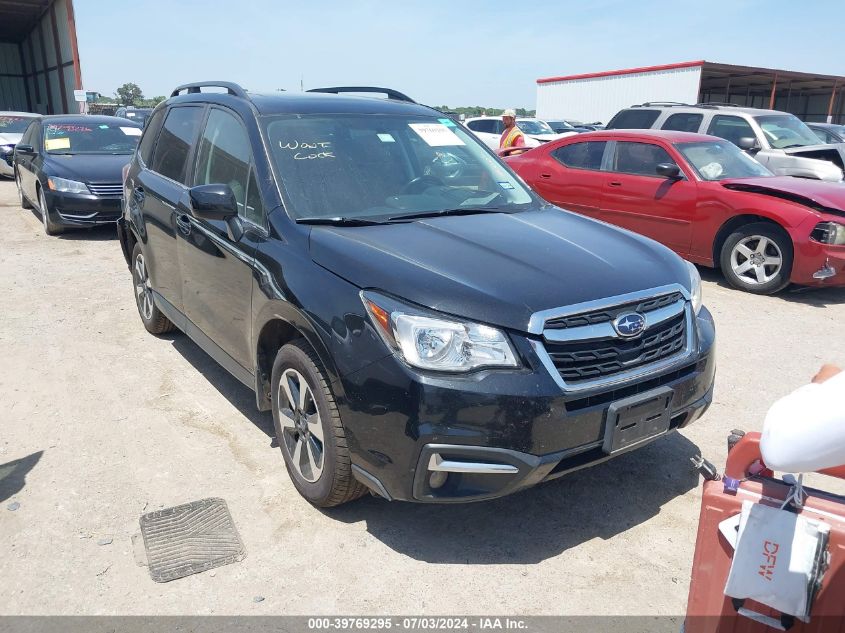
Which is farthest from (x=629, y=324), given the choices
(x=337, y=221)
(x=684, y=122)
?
(x=684, y=122)

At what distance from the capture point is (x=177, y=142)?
4602 mm

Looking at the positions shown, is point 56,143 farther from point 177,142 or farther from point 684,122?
point 684,122

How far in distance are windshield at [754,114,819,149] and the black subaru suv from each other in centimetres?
860

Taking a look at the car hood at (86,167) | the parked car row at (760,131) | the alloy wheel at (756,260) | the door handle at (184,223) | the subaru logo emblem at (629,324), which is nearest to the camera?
the subaru logo emblem at (629,324)

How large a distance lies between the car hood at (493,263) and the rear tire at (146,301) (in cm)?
273

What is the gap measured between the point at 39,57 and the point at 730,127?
110 feet

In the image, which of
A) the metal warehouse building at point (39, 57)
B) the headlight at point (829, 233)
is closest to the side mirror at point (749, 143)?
the headlight at point (829, 233)

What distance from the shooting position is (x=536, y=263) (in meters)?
2.96

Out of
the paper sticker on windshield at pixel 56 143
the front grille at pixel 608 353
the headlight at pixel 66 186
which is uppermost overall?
the paper sticker on windshield at pixel 56 143

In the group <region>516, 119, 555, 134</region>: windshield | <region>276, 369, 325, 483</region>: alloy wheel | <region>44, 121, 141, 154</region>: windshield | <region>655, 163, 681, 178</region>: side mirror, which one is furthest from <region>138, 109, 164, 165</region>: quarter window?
<region>516, 119, 555, 134</region>: windshield

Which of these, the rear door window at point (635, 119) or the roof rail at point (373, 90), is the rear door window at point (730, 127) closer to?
the rear door window at point (635, 119)

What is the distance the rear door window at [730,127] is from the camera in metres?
11.0

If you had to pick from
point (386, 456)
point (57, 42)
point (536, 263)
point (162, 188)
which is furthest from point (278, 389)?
point (57, 42)

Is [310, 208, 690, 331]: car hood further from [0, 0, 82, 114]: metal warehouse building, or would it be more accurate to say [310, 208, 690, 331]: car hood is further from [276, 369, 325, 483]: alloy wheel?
[0, 0, 82, 114]: metal warehouse building
